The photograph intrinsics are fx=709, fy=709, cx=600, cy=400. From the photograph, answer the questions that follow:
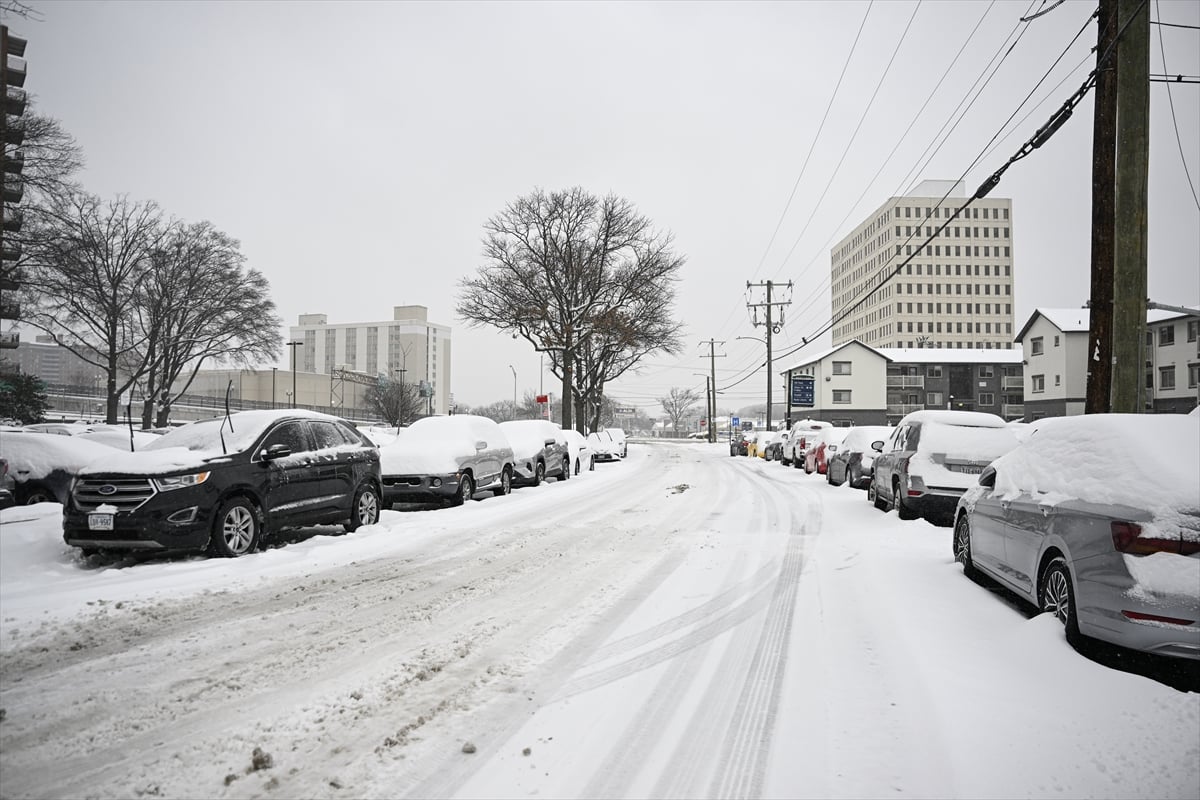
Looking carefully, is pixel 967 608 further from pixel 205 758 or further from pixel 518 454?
pixel 518 454

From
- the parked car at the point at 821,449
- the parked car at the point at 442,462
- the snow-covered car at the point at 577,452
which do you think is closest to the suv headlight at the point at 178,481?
the parked car at the point at 442,462

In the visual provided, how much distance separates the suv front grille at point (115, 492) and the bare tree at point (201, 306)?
31.8m

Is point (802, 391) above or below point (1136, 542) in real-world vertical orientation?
above

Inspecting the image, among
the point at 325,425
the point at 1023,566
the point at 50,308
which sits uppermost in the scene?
the point at 50,308

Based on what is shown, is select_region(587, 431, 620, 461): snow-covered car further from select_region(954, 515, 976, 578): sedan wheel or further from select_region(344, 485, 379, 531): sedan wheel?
select_region(954, 515, 976, 578): sedan wheel

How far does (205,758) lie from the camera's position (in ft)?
10.5

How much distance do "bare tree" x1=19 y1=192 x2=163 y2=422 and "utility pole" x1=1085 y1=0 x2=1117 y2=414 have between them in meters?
31.4

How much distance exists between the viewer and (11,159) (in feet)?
62.4

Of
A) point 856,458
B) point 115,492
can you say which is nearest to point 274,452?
point 115,492

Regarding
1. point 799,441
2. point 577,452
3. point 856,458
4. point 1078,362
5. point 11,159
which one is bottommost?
point 577,452

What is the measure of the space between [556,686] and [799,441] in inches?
1053

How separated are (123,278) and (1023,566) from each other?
39.0 metres

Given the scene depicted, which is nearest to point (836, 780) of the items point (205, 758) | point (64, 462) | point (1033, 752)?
point (1033, 752)

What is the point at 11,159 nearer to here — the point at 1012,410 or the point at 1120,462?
the point at 1120,462
